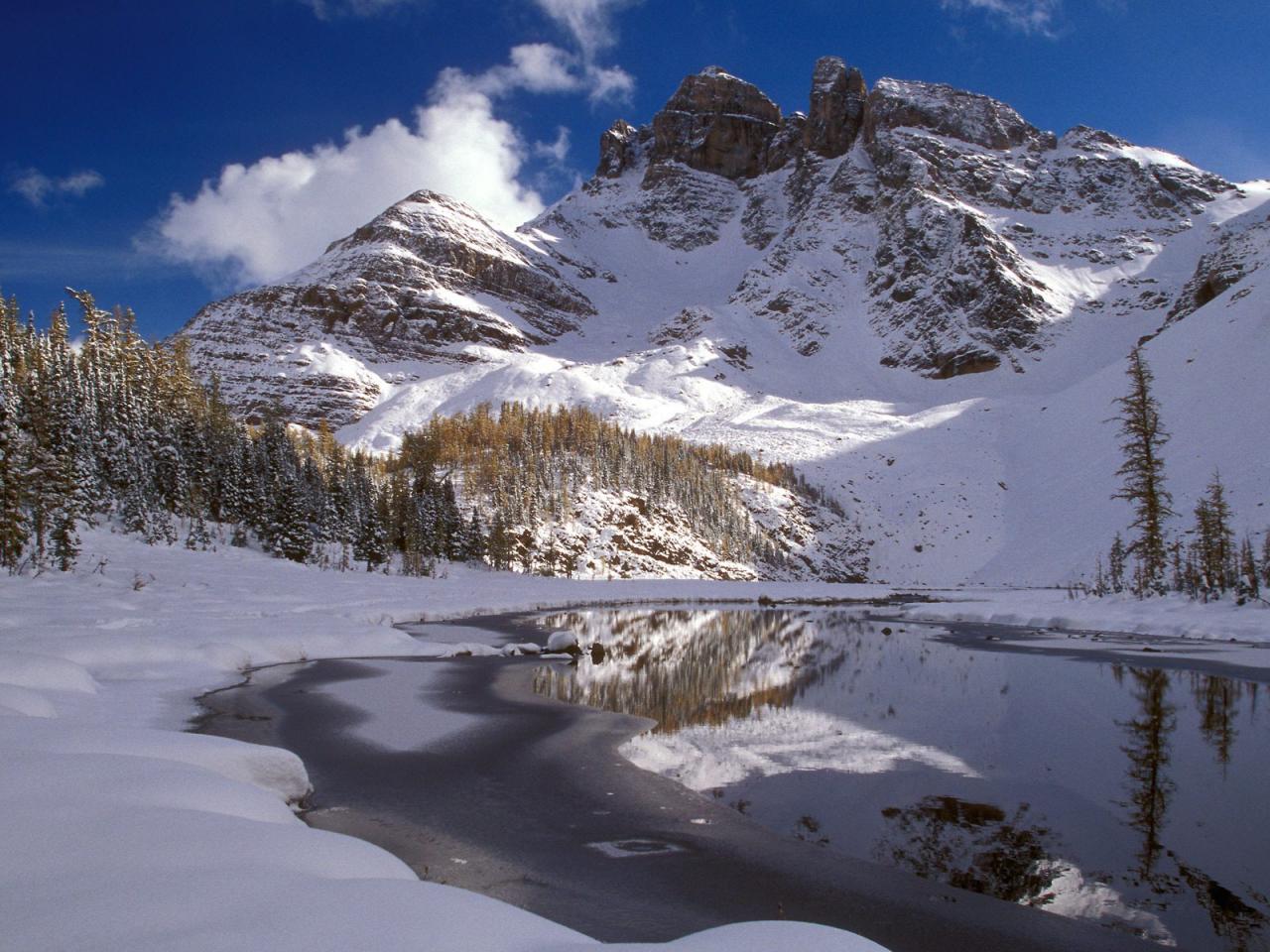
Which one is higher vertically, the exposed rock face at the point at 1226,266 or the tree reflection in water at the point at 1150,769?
the exposed rock face at the point at 1226,266

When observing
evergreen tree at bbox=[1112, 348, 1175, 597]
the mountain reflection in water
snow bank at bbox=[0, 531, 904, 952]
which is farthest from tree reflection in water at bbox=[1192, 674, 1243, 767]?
evergreen tree at bbox=[1112, 348, 1175, 597]

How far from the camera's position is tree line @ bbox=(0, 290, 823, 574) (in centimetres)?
3828

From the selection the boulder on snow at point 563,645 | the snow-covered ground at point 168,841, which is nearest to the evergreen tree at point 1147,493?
the boulder on snow at point 563,645

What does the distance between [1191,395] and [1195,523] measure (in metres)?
33.2

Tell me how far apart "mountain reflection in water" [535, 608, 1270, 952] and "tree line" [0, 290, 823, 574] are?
1080 inches

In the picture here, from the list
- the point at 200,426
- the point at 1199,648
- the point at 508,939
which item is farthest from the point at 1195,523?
the point at 200,426

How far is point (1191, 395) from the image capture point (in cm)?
7025

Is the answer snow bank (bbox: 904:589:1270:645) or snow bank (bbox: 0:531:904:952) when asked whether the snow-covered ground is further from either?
snow bank (bbox: 904:589:1270:645)

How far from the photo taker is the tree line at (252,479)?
3828 centimetres

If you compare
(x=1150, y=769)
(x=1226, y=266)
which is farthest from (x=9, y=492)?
(x=1226, y=266)

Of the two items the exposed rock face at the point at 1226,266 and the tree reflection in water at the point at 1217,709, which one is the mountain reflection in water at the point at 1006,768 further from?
the exposed rock face at the point at 1226,266

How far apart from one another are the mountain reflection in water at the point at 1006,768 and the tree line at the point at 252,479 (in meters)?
27.4

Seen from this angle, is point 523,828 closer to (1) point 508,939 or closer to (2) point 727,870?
(2) point 727,870

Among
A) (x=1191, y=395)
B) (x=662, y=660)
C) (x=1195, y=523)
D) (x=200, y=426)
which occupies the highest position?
(x=1191, y=395)
